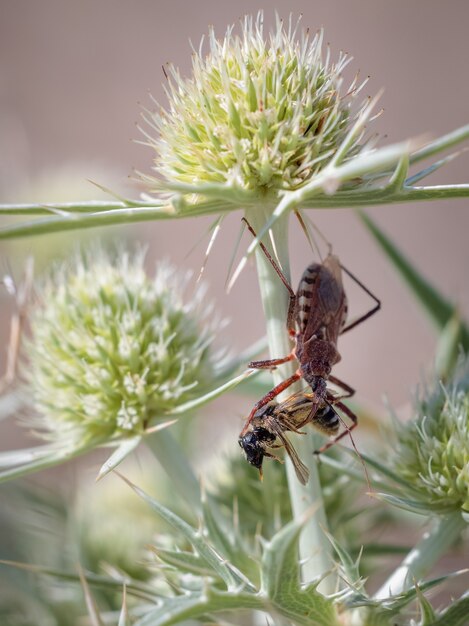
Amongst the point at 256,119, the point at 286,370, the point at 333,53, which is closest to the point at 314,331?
the point at 286,370

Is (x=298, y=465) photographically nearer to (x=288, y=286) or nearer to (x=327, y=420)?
(x=327, y=420)

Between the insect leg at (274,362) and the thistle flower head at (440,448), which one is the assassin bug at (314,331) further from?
the thistle flower head at (440,448)

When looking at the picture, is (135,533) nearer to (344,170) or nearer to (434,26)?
(344,170)

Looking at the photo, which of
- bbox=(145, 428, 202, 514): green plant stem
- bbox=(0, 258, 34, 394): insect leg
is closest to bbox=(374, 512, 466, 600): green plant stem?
bbox=(145, 428, 202, 514): green plant stem

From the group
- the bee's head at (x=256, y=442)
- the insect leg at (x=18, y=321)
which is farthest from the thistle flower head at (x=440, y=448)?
the insect leg at (x=18, y=321)

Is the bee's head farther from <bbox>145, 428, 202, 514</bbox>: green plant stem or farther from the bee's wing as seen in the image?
<bbox>145, 428, 202, 514</bbox>: green plant stem

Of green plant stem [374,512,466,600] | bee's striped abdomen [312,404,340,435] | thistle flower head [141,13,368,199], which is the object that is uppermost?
thistle flower head [141,13,368,199]

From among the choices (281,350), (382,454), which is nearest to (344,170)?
(281,350)

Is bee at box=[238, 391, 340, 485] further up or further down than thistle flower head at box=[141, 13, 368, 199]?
further down
